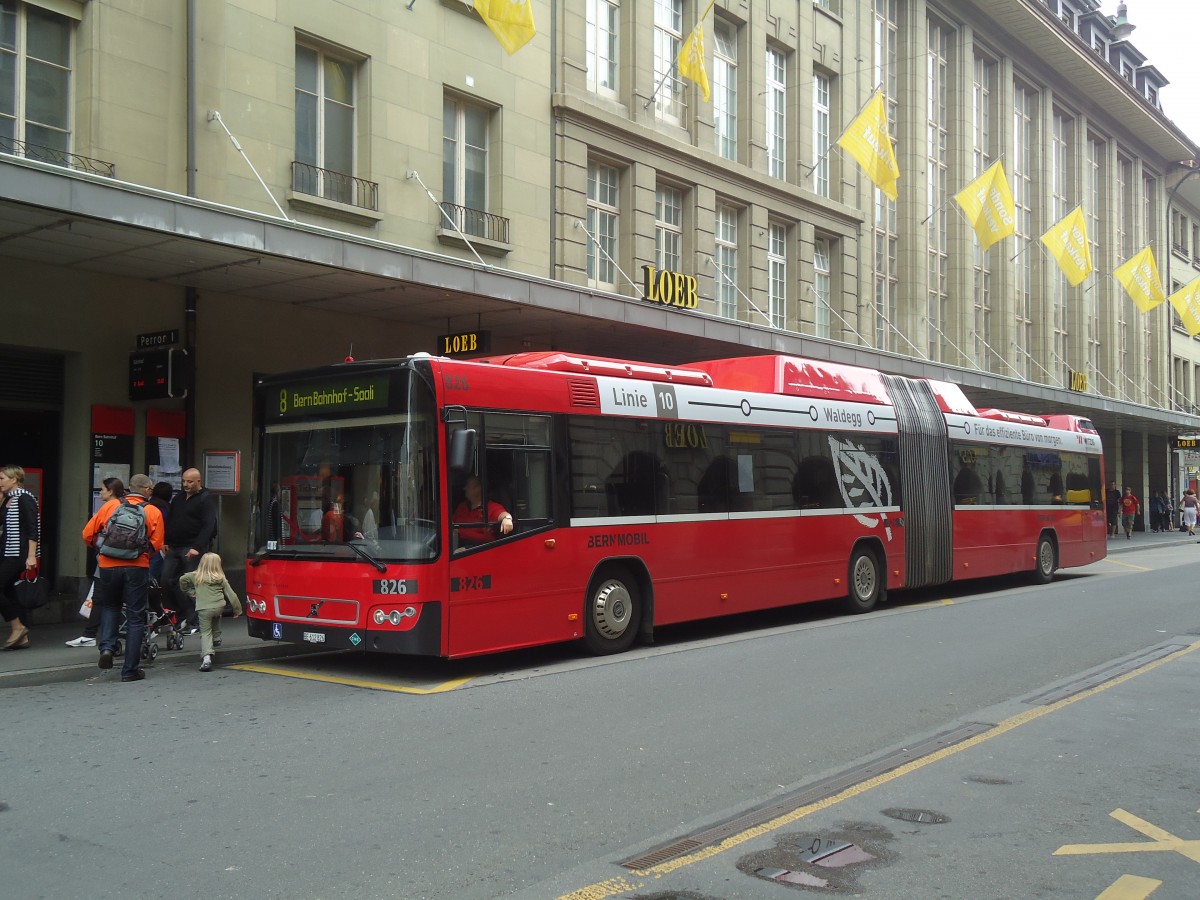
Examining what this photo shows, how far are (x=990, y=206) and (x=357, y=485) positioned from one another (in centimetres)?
2083

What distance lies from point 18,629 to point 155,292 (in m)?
4.97

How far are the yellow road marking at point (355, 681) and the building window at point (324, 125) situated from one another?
7664 mm

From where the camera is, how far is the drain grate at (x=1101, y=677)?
29.7 ft

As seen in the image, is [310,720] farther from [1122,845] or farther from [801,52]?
[801,52]

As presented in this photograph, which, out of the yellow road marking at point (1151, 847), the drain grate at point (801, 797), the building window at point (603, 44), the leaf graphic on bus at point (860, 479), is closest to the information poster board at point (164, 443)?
the leaf graphic on bus at point (860, 479)

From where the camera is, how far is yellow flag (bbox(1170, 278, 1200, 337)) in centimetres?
3962

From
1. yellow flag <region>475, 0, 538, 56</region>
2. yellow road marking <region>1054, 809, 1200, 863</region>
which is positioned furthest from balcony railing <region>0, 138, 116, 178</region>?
yellow road marking <region>1054, 809, 1200, 863</region>

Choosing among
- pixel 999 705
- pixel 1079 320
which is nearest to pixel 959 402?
pixel 999 705

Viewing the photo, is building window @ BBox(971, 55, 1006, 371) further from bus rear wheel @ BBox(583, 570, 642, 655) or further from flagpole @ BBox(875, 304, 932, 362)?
bus rear wheel @ BBox(583, 570, 642, 655)

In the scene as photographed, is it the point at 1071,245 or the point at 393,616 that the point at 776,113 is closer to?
the point at 1071,245

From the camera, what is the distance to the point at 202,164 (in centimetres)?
1432

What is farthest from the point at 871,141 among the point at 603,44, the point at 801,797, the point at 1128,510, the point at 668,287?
the point at 1128,510

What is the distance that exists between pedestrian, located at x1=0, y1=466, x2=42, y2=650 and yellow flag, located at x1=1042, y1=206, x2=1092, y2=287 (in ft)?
85.7

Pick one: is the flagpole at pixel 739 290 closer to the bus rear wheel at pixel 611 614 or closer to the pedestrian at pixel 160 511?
the bus rear wheel at pixel 611 614
